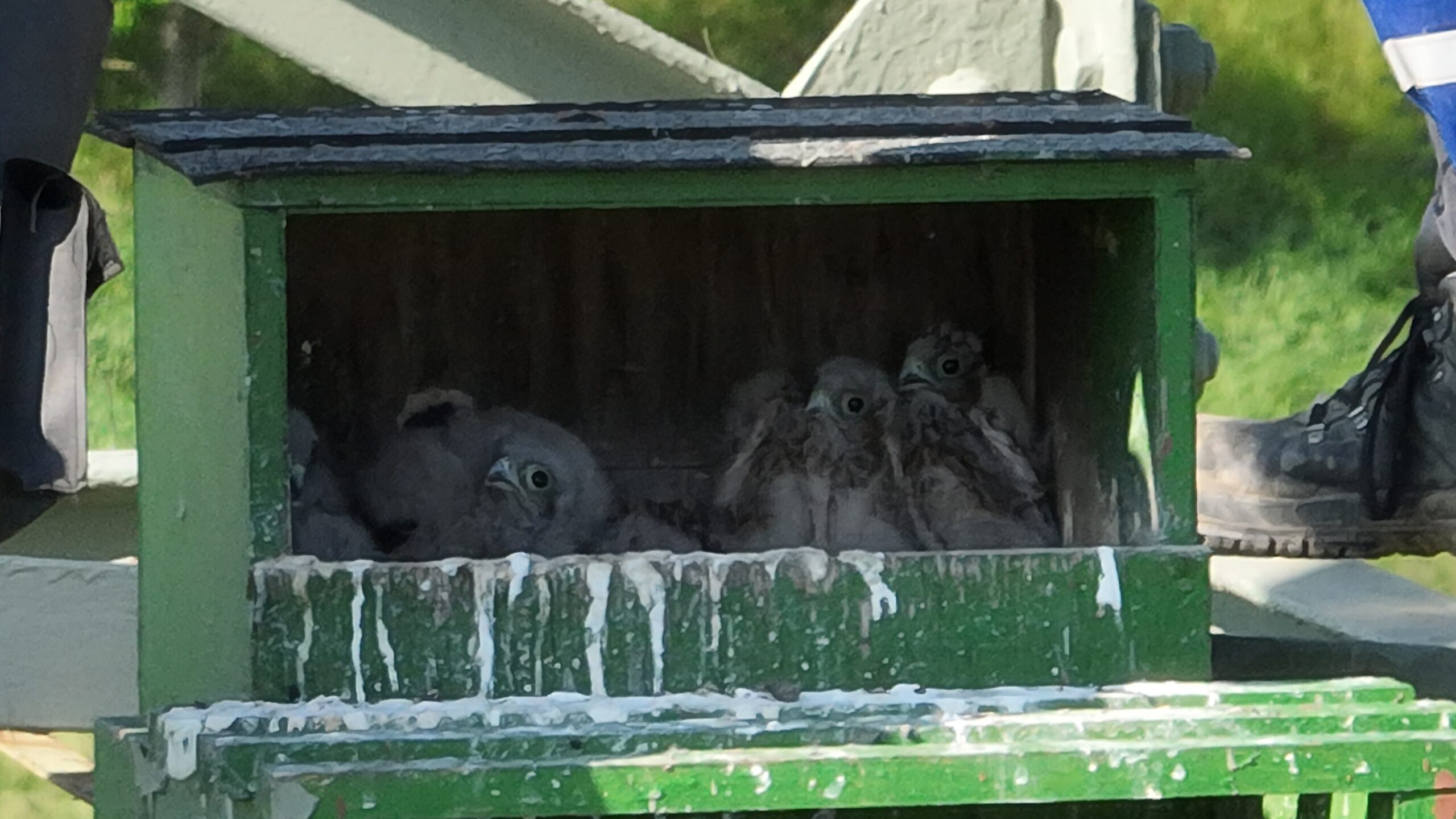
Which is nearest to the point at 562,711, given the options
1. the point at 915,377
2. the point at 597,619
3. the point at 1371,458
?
the point at 597,619

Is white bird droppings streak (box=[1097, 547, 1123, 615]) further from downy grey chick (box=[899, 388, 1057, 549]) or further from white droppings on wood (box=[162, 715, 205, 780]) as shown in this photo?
white droppings on wood (box=[162, 715, 205, 780])

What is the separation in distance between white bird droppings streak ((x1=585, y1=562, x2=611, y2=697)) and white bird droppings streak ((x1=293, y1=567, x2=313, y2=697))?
0.27m

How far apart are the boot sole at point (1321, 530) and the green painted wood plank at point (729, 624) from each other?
1363mm

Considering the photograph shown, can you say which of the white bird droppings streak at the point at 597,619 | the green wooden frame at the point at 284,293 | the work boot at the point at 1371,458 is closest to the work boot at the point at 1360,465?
the work boot at the point at 1371,458

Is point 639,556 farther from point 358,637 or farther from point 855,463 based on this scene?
point 855,463

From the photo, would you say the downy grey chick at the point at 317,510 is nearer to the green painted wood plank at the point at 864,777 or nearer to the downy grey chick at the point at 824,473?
the downy grey chick at the point at 824,473

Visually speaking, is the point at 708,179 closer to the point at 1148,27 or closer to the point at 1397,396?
the point at 1148,27

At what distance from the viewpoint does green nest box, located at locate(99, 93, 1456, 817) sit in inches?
72.5

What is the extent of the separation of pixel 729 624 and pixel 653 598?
0.08 meters

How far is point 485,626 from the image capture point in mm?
2211

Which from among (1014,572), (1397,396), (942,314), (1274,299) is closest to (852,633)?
(1014,572)

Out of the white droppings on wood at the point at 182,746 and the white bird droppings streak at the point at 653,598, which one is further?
the white bird droppings streak at the point at 653,598

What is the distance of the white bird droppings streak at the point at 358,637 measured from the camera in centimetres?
219

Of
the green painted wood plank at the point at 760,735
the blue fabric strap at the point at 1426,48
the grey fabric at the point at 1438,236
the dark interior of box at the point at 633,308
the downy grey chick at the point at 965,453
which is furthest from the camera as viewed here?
the grey fabric at the point at 1438,236
